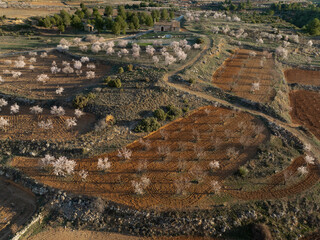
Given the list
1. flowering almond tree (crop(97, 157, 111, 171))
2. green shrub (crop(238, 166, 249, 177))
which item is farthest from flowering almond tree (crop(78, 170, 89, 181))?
green shrub (crop(238, 166, 249, 177))

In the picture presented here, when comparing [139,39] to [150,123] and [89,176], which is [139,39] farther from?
[89,176]

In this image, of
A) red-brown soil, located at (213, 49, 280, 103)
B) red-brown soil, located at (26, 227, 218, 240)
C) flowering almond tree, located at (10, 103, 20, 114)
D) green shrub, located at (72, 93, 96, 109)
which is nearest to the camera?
red-brown soil, located at (26, 227, 218, 240)

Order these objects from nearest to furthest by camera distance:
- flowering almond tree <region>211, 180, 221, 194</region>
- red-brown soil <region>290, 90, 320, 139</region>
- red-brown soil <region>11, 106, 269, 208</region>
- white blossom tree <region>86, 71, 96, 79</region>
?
flowering almond tree <region>211, 180, 221, 194</region>, red-brown soil <region>11, 106, 269, 208</region>, red-brown soil <region>290, 90, 320, 139</region>, white blossom tree <region>86, 71, 96, 79</region>

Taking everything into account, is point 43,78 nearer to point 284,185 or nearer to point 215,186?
point 215,186

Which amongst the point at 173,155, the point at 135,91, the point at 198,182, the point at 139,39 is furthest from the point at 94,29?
the point at 198,182

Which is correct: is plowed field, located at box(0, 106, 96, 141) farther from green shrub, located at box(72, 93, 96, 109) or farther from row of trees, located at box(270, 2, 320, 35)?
row of trees, located at box(270, 2, 320, 35)
